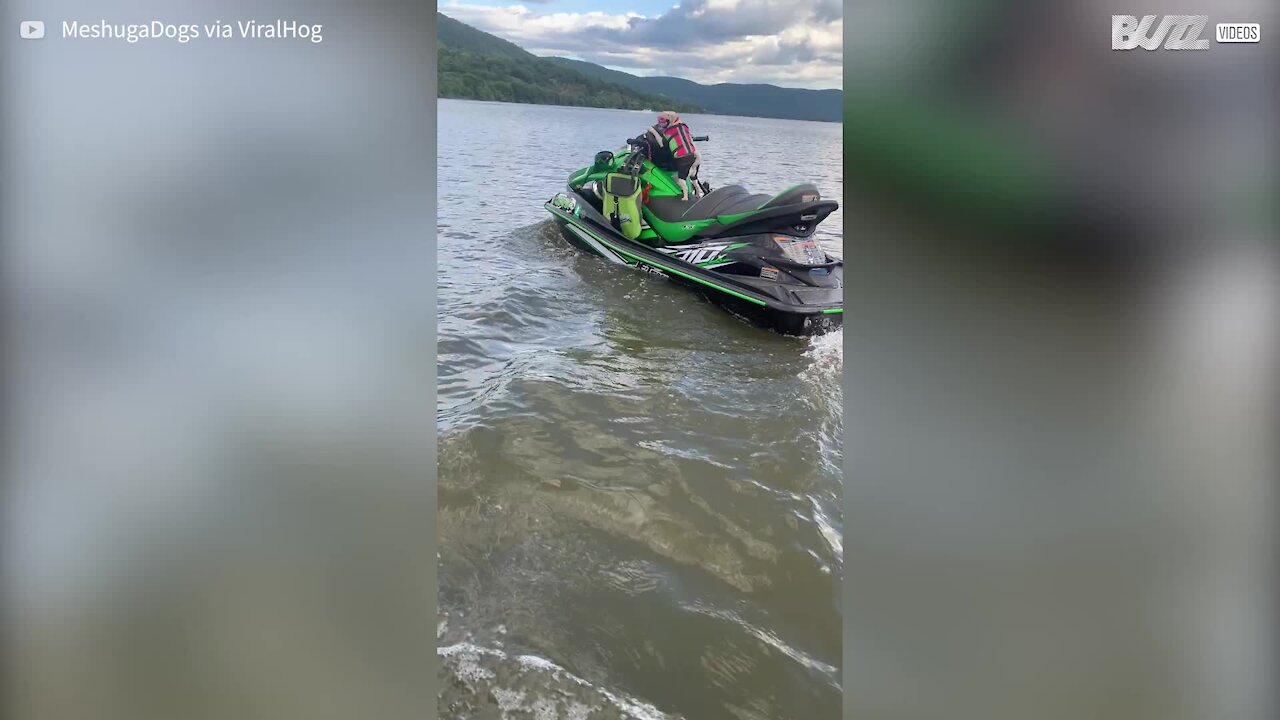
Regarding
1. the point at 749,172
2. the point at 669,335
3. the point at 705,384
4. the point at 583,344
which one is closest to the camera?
the point at 705,384

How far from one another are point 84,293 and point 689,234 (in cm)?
467

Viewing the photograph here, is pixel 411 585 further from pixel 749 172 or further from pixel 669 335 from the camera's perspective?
pixel 749 172

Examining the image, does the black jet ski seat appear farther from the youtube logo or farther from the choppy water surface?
the youtube logo

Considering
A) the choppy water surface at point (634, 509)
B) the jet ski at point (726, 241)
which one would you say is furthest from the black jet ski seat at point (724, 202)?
the choppy water surface at point (634, 509)

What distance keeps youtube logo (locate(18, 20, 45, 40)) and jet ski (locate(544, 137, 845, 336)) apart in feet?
13.1

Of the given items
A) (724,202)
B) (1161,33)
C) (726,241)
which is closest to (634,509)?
(1161,33)

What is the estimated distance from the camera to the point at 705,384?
361cm

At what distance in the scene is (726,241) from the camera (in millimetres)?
5000

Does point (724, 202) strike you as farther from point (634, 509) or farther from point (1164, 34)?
point (1164, 34)

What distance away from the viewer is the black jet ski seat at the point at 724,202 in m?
4.75

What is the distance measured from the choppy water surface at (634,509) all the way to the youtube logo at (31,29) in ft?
2.94

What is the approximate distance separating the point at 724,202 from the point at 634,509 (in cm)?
331

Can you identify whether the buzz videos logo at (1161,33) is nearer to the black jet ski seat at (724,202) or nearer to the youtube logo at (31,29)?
the youtube logo at (31,29)

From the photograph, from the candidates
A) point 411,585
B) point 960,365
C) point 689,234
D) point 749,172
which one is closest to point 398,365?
point 411,585
